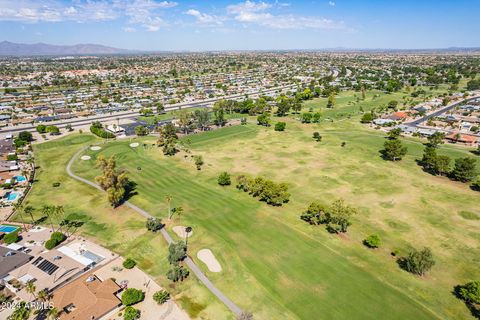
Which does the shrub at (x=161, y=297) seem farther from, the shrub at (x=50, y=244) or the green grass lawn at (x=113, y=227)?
the shrub at (x=50, y=244)

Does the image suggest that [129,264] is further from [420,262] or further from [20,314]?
[420,262]

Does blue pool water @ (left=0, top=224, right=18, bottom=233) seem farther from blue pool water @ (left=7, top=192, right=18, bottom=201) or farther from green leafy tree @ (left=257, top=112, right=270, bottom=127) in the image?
green leafy tree @ (left=257, top=112, right=270, bottom=127)

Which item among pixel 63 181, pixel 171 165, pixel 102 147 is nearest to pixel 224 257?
pixel 171 165

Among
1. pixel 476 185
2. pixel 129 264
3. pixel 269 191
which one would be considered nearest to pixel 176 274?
pixel 129 264

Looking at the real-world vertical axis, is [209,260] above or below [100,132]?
below

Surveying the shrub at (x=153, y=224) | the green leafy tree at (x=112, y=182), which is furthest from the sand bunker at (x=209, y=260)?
the green leafy tree at (x=112, y=182)

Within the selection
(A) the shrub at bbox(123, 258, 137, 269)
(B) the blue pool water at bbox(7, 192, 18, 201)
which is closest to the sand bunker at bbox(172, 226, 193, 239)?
(A) the shrub at bbox(123, 258, 137, 269)

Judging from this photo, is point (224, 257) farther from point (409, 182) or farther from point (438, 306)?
point (409, 182)
